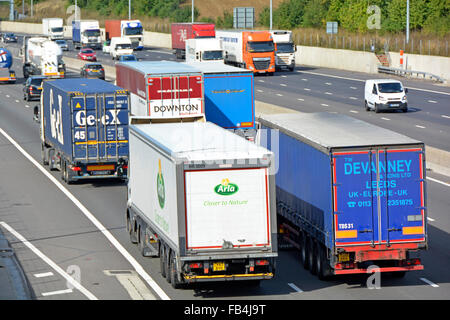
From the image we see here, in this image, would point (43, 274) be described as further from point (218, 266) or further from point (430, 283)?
point (430, 283)

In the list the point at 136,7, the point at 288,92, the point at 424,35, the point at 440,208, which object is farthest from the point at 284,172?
the point at 136,7

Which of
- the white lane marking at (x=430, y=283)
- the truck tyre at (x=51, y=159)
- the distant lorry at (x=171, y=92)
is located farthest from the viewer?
the truck tyre at (x=51, y=159)

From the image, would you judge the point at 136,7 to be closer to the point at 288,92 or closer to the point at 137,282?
the point at 288,92

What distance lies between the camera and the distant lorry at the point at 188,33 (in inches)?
4031

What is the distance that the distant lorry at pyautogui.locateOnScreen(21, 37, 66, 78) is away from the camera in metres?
79.3

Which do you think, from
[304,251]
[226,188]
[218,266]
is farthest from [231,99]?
[218,266]

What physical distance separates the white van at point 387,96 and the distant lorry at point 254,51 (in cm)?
2652

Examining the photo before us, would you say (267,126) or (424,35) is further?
(424,35)

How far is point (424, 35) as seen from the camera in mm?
89188

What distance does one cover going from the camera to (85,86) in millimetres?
36094

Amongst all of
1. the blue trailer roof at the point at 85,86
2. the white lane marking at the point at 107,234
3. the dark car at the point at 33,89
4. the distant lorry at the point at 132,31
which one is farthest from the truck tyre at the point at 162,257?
the distant lorry at the point at 132,31

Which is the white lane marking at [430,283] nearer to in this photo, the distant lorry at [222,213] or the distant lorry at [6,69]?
the distant lorry at [222,213]

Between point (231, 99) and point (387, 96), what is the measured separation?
2149cm

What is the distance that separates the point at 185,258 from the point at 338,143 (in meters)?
4.14
